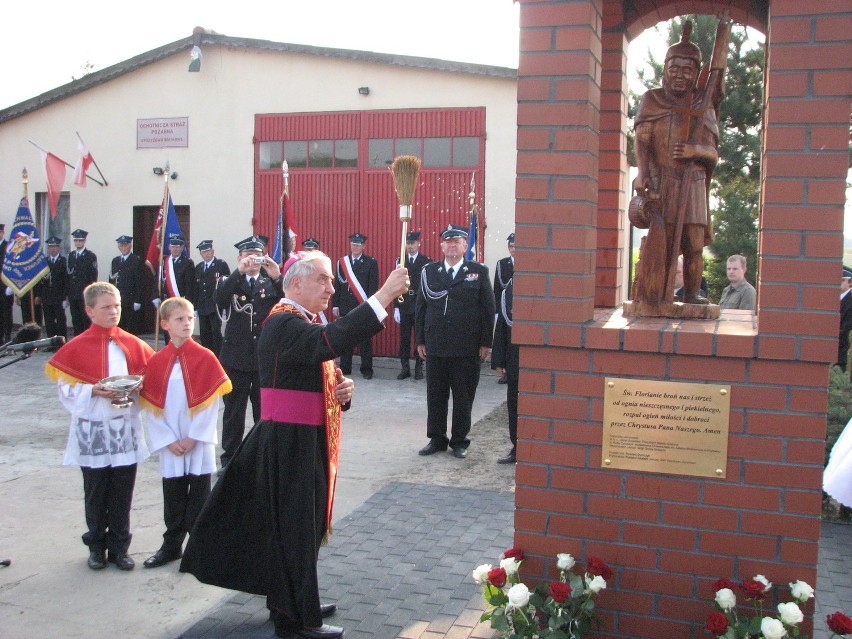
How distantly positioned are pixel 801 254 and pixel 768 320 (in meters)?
0.26

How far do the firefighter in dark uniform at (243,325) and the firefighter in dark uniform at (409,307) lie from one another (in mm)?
4684

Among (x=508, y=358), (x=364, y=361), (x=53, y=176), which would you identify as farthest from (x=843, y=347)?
(x=53, y=176)

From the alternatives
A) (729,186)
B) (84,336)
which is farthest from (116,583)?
(729,186)

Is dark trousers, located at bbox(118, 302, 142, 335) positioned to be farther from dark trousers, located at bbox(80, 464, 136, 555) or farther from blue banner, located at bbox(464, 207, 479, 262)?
dark trousers, located at bbox(80, 464, 136, 555)

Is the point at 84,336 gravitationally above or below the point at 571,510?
above

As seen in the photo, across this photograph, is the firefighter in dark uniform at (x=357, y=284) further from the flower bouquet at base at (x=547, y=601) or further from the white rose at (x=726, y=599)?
the white rose at (x=726, y=599)

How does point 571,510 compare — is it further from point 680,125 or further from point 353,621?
point 680,125

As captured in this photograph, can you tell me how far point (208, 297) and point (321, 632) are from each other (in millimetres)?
10024

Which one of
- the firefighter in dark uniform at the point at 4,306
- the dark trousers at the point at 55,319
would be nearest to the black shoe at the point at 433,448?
the dark trousers at the point at 55,319

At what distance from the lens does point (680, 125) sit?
3605mm

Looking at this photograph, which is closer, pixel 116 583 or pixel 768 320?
pixel 768 320

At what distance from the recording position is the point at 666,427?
326 cm

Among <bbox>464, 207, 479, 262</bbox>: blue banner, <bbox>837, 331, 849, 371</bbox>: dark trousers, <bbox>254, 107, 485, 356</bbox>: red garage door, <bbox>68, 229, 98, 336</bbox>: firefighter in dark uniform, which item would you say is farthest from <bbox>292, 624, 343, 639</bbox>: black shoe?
<bbox>68, 229, 98, 336</bbox>: firefighter in dark uniform

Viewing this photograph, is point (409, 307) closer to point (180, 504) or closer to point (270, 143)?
point (270, 143)
